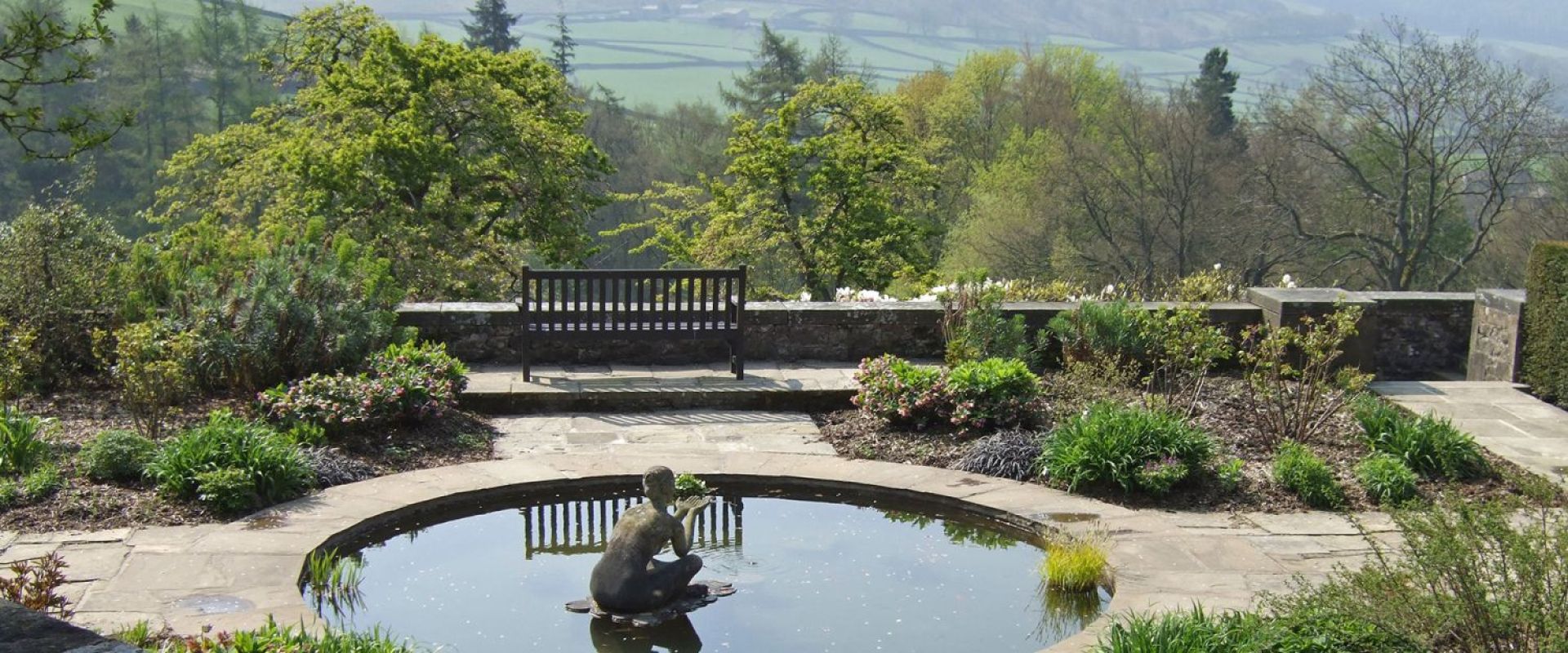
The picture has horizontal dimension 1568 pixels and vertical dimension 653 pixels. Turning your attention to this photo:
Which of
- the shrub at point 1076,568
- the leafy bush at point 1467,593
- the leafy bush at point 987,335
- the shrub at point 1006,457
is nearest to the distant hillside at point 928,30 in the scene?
the leafy bush at point 987,335

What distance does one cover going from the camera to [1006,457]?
7500 millimetres

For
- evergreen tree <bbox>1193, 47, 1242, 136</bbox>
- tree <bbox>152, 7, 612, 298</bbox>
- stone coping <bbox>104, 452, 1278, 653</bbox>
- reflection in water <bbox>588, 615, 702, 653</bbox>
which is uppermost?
evergreen tree <bbox>1193, 47, 1242, 136</bbox>

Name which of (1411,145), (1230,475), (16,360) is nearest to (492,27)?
(1411,145)

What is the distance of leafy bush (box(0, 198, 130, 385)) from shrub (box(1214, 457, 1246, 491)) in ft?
21.7

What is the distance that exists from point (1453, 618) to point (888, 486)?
320 cm

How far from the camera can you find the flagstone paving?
5.36m

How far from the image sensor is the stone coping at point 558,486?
5309 millimetres

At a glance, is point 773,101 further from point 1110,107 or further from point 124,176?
point 124,176

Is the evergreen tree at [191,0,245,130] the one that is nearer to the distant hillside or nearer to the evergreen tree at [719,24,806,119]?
the evergreen tree at [719,24,806,119]

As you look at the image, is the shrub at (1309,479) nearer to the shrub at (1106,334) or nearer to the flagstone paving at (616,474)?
the flagstone paving at (616,474)

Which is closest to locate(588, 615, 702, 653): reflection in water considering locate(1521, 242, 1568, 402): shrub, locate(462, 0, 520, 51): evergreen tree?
locate(1521, 242, 1568, 402): shrub

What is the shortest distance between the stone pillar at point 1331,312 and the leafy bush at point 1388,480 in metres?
2.51

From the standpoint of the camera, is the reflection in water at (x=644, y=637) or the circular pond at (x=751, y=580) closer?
the reflection in water at (x=644, y=637)

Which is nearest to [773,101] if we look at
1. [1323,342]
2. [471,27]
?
[471,27]
